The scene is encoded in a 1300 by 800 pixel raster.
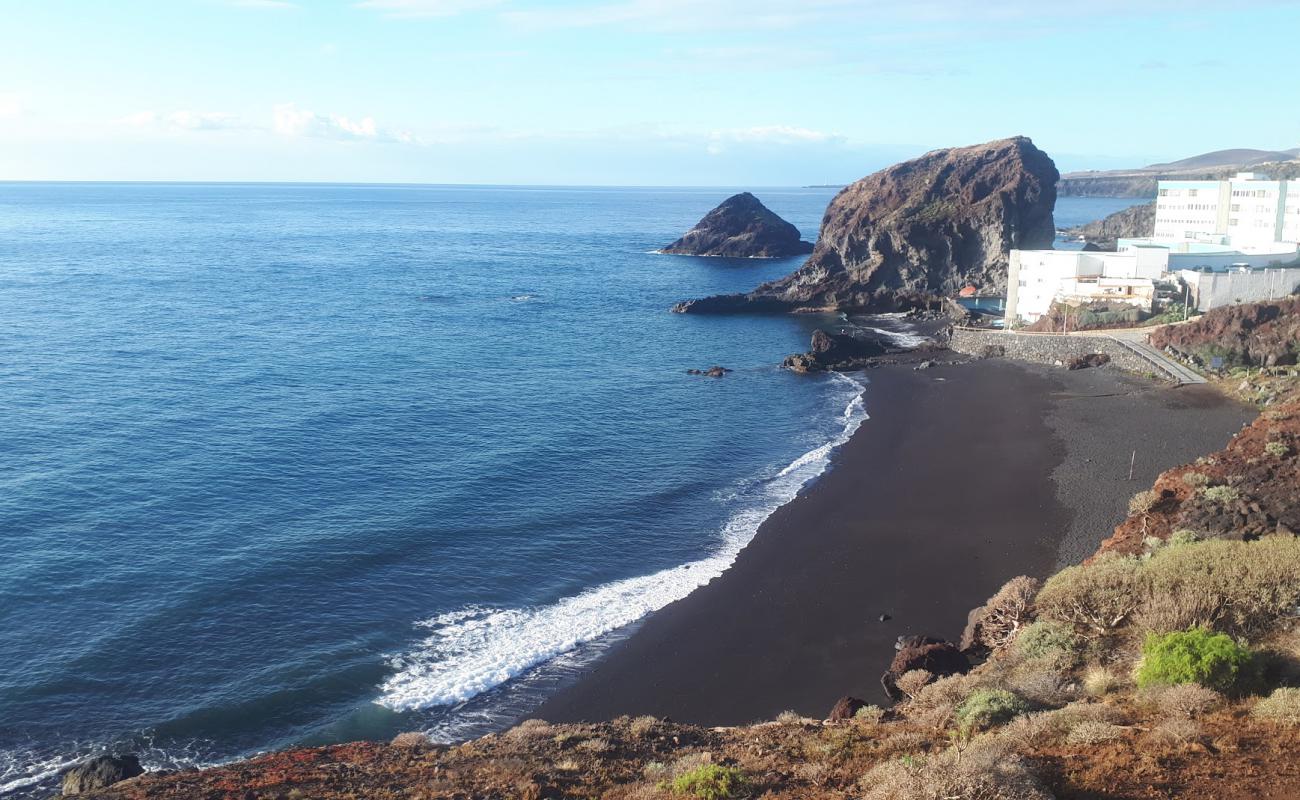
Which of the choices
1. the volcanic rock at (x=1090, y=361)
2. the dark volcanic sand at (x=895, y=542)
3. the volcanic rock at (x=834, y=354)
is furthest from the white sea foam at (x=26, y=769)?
the volcanic rock at (x=1090, y=361)

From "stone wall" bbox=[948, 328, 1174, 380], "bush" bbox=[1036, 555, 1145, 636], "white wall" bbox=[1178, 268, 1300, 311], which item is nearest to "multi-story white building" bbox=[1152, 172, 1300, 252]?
"white wall" bbox=[1178, 268, 1300, 311]

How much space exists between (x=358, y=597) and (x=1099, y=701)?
2113cm

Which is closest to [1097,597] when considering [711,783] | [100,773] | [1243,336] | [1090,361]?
[711,783]

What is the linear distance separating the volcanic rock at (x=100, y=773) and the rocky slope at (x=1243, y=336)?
54.6m

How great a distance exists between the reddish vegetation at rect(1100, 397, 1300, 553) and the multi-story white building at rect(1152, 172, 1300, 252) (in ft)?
211

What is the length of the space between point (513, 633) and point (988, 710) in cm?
1541

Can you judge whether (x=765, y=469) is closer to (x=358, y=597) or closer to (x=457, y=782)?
(x=358, y=597)

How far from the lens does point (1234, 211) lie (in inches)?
3706

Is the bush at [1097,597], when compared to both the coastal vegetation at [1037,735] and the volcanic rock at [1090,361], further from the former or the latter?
the volcanic rock at [1090,361]

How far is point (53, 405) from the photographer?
4694 cm

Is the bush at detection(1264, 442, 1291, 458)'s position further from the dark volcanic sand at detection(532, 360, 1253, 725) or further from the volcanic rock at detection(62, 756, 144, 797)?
the volcanic rock at detection(62, 756, 144, 797)

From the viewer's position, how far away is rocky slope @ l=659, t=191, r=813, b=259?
13300 cm

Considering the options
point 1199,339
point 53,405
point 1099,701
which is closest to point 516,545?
point 1099,701

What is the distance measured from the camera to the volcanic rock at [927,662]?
73.4ft
